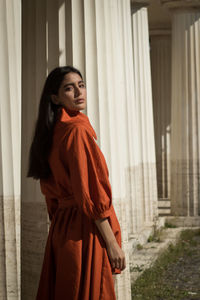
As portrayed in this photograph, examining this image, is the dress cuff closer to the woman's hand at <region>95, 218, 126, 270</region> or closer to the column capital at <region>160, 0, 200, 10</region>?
the woman's hand at <region>95, 218, 126, 270</region>

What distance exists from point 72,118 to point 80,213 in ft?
2.47

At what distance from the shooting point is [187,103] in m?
17.5

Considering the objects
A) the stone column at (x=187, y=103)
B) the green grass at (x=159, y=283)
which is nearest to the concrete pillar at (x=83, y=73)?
the green grass at (x=159, y=283)

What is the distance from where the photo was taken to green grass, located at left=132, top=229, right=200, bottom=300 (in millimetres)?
8774

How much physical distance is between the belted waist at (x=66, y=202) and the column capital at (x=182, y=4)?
14.1 metres

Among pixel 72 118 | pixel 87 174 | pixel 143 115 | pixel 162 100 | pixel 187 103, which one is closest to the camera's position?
pixel 87 174

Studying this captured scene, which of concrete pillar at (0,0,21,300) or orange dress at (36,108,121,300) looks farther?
concrete pillar at (0,0,21,300)

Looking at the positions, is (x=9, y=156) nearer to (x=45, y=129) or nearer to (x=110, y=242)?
(x=45, y=129)

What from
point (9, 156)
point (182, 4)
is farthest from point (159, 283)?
point (182, 4)

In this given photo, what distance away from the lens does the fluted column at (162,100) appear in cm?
2394

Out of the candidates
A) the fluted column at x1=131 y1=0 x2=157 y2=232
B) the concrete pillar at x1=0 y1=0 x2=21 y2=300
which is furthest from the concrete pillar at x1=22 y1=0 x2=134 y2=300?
the fluted column at x1=131 y1=0 x2=157 y2=232

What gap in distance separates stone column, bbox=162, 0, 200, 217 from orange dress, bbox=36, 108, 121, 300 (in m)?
13.6

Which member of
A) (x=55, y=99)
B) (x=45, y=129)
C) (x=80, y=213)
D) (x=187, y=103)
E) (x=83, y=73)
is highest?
(x=187, y=103)

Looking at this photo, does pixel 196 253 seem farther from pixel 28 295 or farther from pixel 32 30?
pixel 32 30
